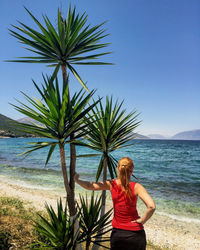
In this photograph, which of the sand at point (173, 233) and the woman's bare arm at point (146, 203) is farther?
the sand at point (173, 233)

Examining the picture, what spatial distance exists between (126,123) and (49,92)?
1.59 meters

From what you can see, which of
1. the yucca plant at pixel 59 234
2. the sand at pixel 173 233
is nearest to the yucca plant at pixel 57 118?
the yucca plant at pixel 59 234

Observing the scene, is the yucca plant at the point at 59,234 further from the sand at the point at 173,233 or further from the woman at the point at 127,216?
Result: the sand at the point at 173,233

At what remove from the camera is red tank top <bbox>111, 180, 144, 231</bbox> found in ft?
6.20

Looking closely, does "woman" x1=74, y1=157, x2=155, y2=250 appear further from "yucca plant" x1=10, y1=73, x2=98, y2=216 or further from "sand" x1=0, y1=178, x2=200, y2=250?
Answer: "sand" x1=0, y1=178, x2=200, y2=250

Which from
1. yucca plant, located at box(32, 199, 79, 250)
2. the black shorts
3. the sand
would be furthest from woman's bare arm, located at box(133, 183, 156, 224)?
the sand

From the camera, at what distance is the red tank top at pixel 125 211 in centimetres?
189

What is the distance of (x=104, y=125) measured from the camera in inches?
132

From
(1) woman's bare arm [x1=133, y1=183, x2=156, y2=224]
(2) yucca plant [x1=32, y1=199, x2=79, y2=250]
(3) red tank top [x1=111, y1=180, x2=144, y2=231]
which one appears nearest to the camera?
(1) woman's bare arm [x1=133, y1=183, x2=156, y2=224]

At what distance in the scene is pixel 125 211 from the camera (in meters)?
1.92

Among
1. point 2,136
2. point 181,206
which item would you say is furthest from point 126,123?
point 2,136

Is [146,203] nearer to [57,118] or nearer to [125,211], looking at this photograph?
Result: [125,211]

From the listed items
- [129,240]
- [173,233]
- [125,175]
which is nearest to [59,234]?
[129,240]

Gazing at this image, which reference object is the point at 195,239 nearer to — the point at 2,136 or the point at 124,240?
the point at 124,240
